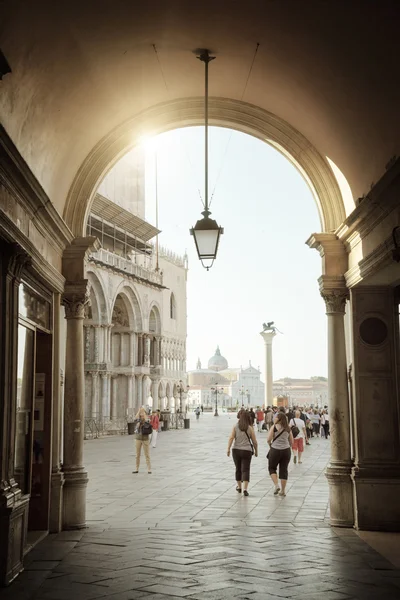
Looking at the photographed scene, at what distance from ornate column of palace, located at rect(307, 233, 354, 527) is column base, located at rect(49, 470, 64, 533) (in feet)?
11.5

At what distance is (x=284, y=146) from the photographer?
9.52 metres

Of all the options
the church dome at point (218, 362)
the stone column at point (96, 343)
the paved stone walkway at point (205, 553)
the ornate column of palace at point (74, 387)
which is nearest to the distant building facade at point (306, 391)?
the church dome at point (218, 362)

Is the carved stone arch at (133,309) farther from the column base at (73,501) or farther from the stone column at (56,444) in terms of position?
the column base at (73,501)

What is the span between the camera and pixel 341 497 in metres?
8.77

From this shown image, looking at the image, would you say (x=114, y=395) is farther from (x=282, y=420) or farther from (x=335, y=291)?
(x=335, y=291)

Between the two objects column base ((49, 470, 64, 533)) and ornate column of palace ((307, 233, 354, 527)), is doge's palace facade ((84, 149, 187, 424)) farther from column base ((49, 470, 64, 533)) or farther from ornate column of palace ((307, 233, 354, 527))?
column base ((49, 470, 64, 533))

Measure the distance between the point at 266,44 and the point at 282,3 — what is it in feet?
3.40

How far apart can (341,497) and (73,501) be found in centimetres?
350

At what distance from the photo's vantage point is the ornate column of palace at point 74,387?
8.80m

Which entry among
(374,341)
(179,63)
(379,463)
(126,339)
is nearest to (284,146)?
(179,63)

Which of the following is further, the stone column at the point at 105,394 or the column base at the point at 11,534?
the stone column at the point at 105,394

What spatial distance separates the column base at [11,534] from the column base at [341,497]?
412 centimetres

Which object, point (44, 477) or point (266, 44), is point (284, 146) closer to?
point (266, 44)

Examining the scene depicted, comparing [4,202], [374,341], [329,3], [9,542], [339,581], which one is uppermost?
[329,3]
